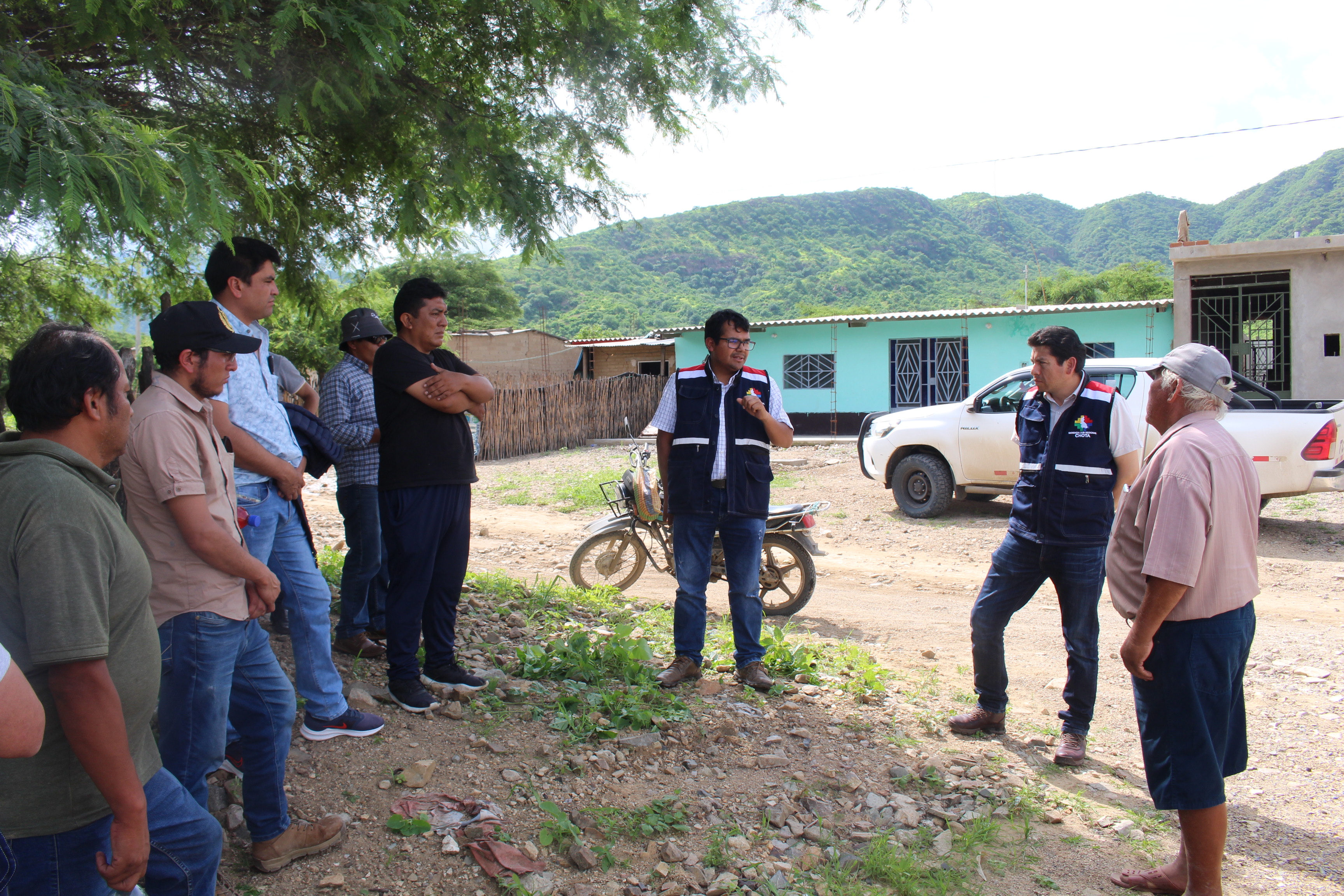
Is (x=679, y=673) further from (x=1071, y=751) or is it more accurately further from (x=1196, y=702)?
(x=1196, y=702)

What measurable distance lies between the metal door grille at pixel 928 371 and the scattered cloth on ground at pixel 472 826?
18.4 m

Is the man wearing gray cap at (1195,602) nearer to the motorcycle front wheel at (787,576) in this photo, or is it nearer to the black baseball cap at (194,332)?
the black baseball cap at (194,332)

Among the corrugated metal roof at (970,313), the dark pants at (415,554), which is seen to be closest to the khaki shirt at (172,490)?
the dark pants at (415,554)

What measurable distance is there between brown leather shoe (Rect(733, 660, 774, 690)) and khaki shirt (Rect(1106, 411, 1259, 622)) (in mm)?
2138

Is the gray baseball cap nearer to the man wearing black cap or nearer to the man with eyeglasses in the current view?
the man wearing black cap

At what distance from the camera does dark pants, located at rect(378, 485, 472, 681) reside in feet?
12.1

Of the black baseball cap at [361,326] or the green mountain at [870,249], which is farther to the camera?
the green mountain at [870,249]

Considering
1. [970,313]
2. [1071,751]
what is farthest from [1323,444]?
[970,313]

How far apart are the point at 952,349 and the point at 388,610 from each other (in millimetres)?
18716

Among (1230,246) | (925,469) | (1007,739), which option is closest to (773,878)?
(1007,739)

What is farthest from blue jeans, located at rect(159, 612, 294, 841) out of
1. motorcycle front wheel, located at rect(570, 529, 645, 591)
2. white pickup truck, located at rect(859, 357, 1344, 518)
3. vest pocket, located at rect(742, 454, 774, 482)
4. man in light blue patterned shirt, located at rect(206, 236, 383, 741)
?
white pickup truck, located at rect(859, 357, 1344, 518)

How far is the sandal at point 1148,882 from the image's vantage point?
2.94 metres

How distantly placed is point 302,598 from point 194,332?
1.22 meters

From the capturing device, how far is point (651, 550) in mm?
7086
